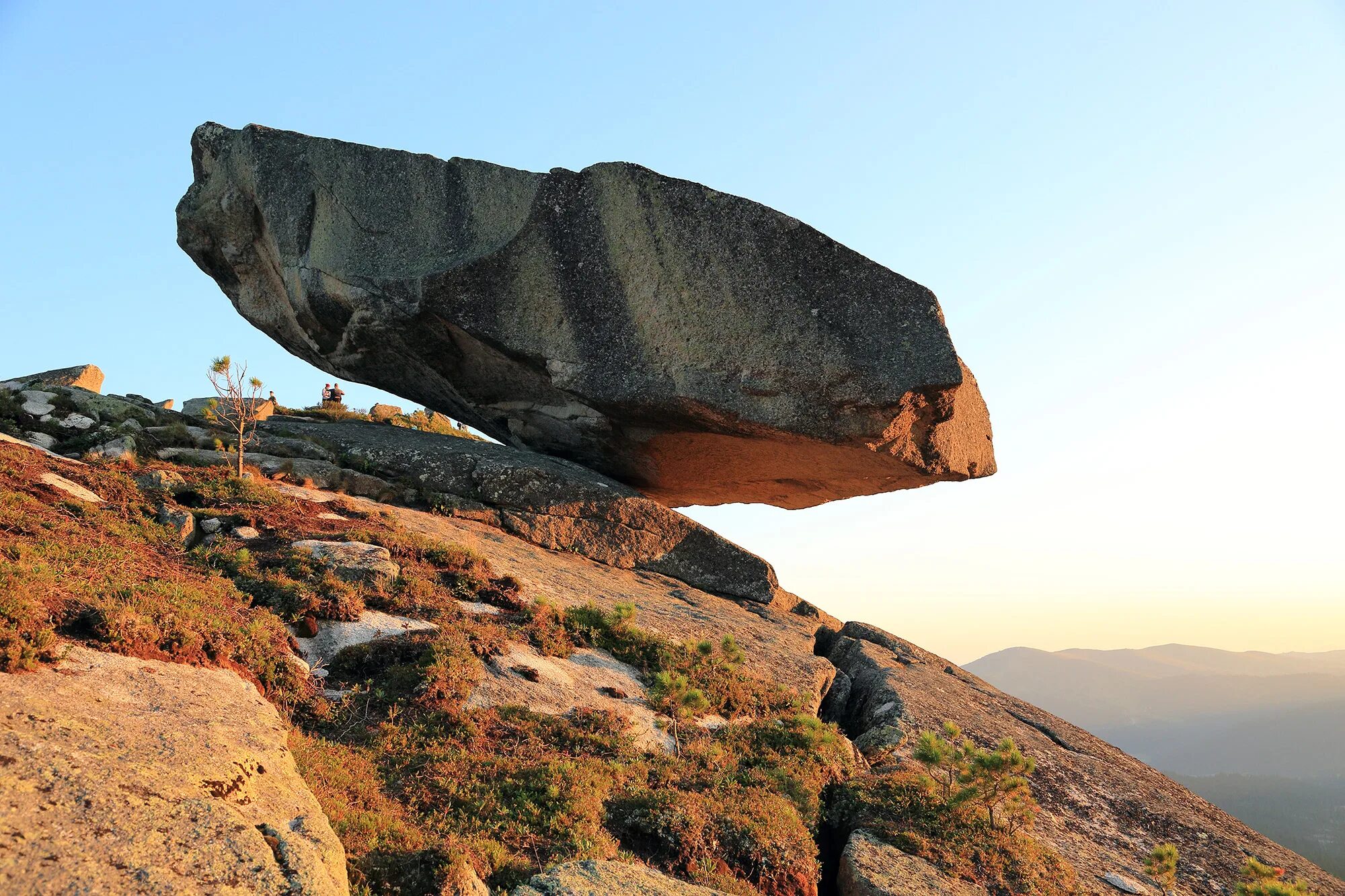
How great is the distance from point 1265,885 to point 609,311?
15.6 metres

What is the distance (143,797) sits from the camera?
5.82 metres

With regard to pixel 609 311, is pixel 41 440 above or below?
below

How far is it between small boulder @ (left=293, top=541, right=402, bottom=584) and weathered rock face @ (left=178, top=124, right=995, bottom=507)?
760 cm

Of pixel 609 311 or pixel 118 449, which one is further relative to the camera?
pixel 609 311

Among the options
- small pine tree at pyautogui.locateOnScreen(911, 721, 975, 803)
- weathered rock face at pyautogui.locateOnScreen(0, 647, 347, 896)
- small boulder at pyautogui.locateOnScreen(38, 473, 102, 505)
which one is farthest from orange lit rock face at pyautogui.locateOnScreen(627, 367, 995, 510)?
weathered rock face at pyautogui.locateOnScreen(0, 647, 347, 896)

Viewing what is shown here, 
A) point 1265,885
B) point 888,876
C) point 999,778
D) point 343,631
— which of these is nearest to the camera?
point 888,876

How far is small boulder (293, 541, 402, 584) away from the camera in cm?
1327

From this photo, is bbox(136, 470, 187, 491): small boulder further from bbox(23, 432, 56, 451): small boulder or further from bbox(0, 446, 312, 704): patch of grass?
bbox(23, 432, 56, 451): small boulder

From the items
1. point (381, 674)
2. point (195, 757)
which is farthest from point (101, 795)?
point (381, 674)

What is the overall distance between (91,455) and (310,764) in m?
11.7

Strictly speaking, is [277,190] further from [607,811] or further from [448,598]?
[607,811]


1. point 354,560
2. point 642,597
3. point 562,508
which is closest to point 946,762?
point 642,597

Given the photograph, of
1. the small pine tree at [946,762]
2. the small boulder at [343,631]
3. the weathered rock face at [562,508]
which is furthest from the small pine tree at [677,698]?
the weathered rock face at [562,508]

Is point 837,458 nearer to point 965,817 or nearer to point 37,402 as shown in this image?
point 965,817
